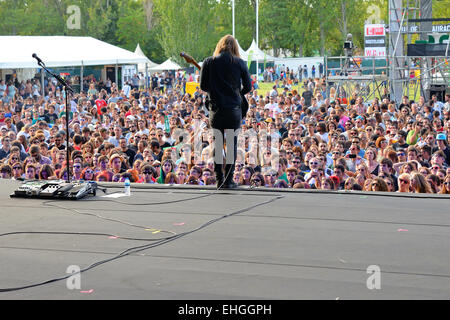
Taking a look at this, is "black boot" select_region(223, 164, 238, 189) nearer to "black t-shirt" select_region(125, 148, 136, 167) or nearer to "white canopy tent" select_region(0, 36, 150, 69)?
"black t-shirt" select_region(125, 148, 136, 167)

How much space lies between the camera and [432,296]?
3.12 m

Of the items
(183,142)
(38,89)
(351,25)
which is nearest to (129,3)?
(351,25)

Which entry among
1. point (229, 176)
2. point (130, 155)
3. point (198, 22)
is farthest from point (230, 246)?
point (198, 22)

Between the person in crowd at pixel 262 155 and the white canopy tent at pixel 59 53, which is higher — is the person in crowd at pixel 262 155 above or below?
below

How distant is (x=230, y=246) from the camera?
4.18 m

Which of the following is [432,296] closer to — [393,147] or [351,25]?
→ [393,147]

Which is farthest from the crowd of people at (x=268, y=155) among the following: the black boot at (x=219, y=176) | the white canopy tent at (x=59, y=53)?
the white canopy tent at (x=59, y=53)

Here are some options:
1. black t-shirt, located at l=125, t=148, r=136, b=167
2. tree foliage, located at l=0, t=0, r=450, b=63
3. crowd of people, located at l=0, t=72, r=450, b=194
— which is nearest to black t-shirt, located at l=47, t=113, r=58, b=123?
crowd of people, located at l=0, t=72, r=450, b=194

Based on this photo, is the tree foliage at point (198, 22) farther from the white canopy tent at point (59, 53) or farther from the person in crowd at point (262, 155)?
the person in crowd at point (262, 155)

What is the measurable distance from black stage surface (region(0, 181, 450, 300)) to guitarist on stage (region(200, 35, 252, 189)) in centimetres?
51

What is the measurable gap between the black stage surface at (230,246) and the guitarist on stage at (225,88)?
20.0 inches

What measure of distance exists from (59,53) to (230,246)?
2176cm

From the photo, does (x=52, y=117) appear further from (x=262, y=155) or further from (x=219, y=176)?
(x=219, y=176)

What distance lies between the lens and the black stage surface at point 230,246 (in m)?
3.30
